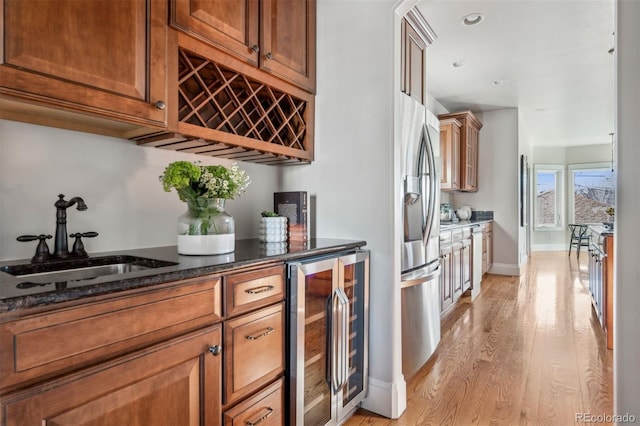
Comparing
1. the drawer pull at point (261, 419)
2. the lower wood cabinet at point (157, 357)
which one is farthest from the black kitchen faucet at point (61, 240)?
the drawer pull at point (261, 419)

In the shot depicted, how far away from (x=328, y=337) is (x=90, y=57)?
149cm

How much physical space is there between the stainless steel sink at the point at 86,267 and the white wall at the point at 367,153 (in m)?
1.09

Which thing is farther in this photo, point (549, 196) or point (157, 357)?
point (549, 196)

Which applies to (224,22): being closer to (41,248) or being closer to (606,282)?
(41,248)

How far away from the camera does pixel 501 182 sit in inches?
231

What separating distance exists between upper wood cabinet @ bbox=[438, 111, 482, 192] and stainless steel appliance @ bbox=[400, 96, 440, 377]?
2956mm

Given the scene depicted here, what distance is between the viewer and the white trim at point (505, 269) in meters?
5.71

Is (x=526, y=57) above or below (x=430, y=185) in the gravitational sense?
above

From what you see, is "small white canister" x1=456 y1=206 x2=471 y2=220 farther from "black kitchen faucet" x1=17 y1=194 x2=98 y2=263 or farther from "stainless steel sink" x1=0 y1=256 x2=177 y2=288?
"black kitchen faucet" x1=17 y1=194 x2=98 y2=263

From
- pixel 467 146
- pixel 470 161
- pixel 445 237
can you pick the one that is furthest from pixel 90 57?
pixel 470 161

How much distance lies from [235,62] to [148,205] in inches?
32.2

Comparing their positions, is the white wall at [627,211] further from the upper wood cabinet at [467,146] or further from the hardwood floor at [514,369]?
the upper wood cabinet at [467,146]

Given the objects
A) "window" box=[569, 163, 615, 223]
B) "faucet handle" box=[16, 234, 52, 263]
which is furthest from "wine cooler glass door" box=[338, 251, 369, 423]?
"window" box=[569, 163, 615, 223]

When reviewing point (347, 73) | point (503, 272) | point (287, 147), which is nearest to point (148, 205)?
point (287, 147)
